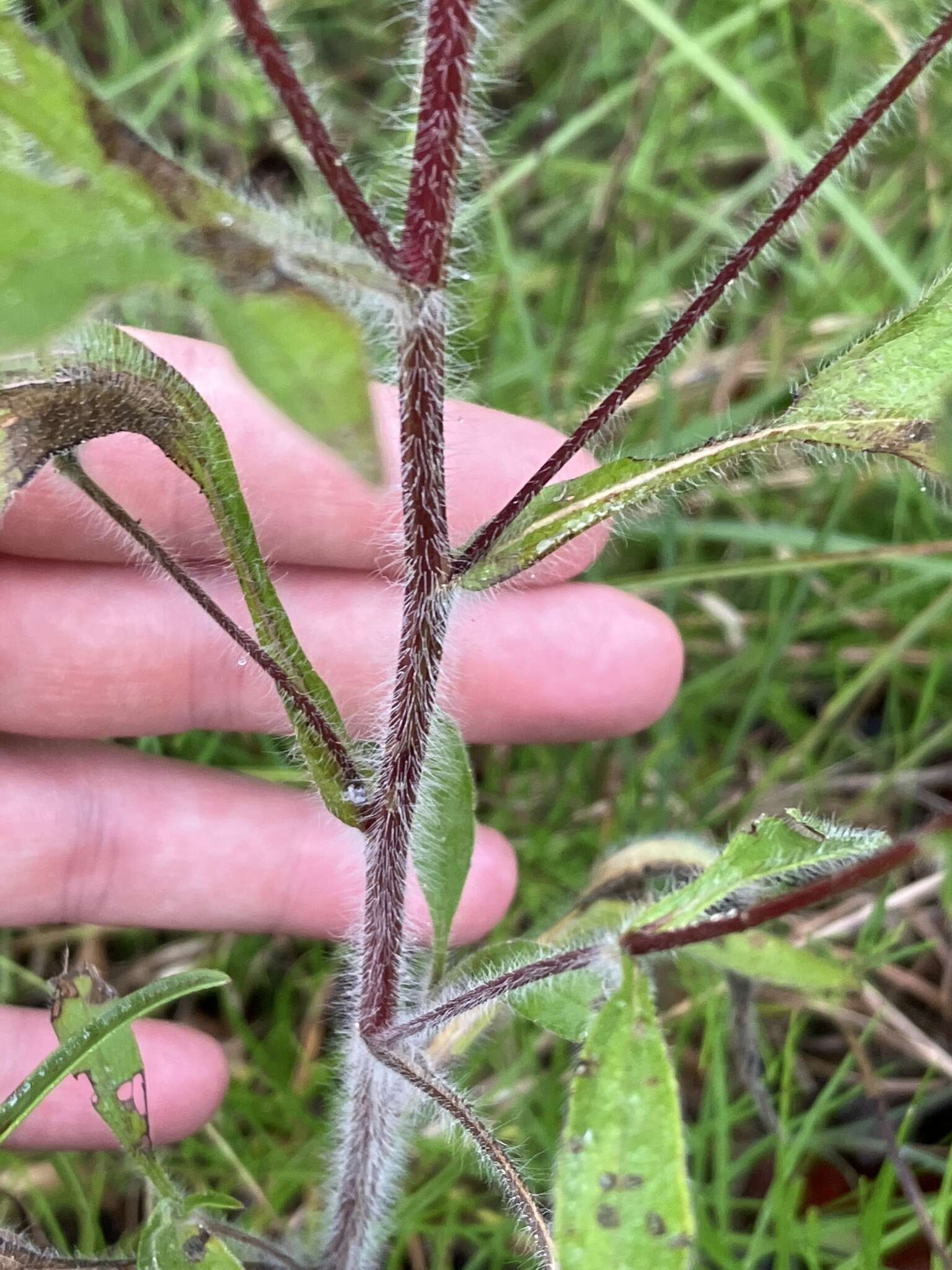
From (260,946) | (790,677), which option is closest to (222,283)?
(260,946)

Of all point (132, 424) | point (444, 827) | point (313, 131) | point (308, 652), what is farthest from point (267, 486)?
point (313, 131)

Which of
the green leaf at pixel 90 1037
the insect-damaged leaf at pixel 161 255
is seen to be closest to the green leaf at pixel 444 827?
the green leaf at pixel 90 1037

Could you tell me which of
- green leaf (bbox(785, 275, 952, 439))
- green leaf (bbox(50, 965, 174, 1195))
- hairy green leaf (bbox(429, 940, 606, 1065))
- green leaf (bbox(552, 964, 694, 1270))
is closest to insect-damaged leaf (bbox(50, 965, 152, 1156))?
green leaf (bbox(50, 965, 174, 1195))

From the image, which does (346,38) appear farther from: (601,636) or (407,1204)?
(407,1204)

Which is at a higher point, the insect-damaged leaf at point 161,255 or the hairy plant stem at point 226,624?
the insect-damaged leaf at point 161,255

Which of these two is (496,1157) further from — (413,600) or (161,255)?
(161,255)

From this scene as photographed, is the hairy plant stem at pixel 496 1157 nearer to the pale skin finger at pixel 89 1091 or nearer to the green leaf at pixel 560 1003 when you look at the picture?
the green leaf at pixel 560 1003
